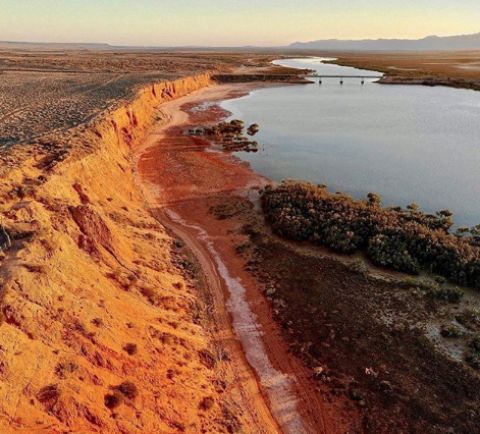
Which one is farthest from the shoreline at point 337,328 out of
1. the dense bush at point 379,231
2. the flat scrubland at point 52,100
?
the flat scrubland at point 52,100

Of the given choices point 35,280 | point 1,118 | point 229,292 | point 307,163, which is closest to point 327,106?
point 307,163

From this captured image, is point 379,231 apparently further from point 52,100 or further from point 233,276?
point 52,100

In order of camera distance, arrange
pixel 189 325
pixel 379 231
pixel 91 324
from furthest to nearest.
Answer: pixel 379 231 < pixel 189 325 < pixel 91 324

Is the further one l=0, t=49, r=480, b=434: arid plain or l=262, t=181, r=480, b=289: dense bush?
l=262, t=181, r=480, b=289: dense bush

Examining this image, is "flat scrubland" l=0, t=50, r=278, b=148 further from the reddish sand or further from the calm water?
the calm water

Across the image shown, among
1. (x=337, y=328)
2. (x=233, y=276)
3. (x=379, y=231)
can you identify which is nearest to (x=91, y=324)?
(x=233, y=276)

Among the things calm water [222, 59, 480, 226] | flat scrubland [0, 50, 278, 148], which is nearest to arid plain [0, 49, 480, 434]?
flat scrubland [0, 50, 278, 148]
